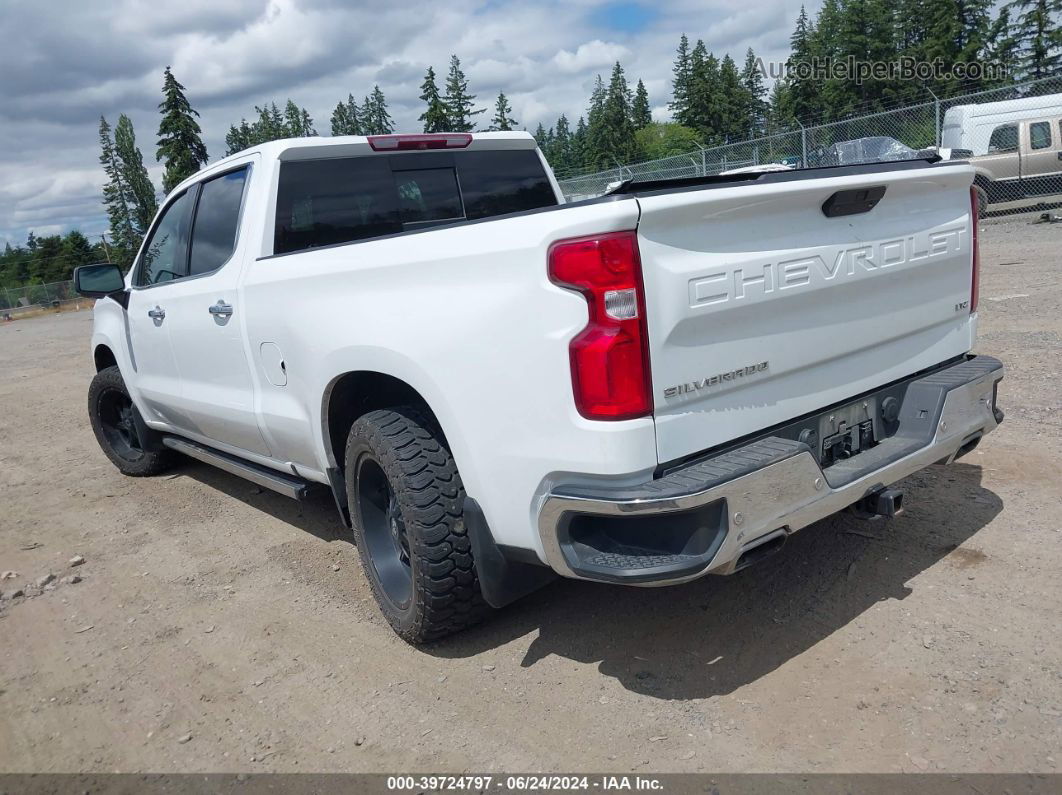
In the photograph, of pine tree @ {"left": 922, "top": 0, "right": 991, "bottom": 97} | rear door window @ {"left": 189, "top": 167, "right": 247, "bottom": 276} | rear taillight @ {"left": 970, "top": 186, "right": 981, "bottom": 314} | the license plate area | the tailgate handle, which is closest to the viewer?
the tailgate handle

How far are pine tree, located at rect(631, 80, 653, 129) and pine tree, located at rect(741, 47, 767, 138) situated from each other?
35.7 feet

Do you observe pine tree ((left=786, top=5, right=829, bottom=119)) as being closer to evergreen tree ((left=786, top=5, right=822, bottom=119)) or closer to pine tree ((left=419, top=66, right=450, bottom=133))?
evergreen tree ((left=786, top=5, right=822, bottom=119))

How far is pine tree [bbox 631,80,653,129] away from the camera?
95438mm

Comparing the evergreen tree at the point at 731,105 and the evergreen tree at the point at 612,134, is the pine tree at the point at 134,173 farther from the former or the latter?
the evergreen tree at the point at 731,105

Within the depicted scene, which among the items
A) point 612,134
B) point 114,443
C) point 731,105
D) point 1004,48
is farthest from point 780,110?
point 114,443

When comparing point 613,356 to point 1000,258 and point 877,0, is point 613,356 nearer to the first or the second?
point 1000,258

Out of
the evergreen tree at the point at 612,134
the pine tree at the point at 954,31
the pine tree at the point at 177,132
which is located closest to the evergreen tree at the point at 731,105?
the evergreen tree at the point at 612,134

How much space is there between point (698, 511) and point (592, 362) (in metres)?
0.54

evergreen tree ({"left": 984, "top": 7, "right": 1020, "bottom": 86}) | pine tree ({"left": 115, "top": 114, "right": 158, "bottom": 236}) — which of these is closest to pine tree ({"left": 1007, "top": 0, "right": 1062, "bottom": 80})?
evergreen tree ({"left": 984, "top": 7, "right": 1020, "bottom": 86})

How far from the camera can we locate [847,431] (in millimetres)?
3143

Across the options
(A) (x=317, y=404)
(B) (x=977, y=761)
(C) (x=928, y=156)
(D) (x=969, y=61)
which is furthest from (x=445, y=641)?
(D) (x=969, y=61)

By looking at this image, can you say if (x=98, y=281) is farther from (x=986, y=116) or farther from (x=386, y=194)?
(x=986, y=116)

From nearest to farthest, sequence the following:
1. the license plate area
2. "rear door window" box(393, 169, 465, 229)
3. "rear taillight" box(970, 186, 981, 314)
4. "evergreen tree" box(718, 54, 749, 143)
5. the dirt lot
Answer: the dirt lot, the license plate area, "rear taillight" box(970, 186, 981, 314), "rear door window" box(393, 169, 465, 229), "evergreen tree" box(718, 54, 749, 143)

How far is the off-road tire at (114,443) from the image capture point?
620cm
